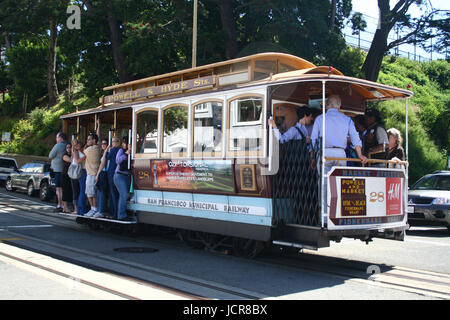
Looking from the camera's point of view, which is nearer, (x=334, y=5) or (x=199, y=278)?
(x=199, y=278)

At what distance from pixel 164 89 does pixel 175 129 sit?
96 centimetres

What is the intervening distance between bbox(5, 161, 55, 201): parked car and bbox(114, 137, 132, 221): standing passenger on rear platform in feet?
28.7

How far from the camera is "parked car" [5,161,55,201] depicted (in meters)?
19.4

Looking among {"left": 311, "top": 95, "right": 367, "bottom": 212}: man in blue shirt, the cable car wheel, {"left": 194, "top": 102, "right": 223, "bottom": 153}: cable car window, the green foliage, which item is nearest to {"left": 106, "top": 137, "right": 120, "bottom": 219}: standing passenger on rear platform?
{"left": 194, "top": 102, "right": 223, "bottom": 153}: cable car window

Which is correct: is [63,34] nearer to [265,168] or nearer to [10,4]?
[10,4]

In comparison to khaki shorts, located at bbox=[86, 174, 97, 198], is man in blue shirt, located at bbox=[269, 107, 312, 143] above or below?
above

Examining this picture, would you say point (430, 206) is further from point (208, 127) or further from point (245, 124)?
point (208, 127)

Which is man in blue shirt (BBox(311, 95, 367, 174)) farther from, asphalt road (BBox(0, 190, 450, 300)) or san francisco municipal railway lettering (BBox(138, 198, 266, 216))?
asphalt road (BBox(0, 190, 450, 300))

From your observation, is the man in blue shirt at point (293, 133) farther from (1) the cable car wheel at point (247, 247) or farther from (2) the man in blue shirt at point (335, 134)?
(1) the cable car wheel at point (247, 247)

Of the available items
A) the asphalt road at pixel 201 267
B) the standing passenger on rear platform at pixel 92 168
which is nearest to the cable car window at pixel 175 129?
the asphalt road at pixel 201 267

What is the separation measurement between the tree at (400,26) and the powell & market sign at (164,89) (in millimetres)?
13213
